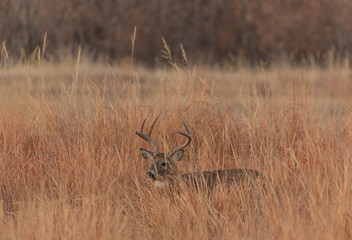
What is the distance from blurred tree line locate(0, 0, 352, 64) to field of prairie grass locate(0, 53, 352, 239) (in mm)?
11590

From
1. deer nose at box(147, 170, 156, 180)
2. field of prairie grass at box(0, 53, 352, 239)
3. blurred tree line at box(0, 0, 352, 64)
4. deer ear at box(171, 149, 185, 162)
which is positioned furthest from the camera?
blurred tree line at box(0, 0, 352, 64)

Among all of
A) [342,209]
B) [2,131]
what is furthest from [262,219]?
[2,131]

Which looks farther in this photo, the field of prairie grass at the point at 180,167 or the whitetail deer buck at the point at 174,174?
the whitetail deer buck at the point at 174,174

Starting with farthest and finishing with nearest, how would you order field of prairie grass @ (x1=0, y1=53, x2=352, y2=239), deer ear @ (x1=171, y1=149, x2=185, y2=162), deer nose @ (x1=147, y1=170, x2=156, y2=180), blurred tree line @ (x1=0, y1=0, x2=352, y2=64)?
blurred tree line @ (x1=0, y1=0, x2=352, y2=64)
deer ear @ (x1=171, y1=149, x2=185, y2=162)
deer nose @ (x1=147, y1=170, x2=156, y2=180)
field of prairie grass @ (x1=0, y1=53, x2=352, y2=239)

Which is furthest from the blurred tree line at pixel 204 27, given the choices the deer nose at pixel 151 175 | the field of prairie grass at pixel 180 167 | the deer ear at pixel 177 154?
the deer nose at pixel 151 175

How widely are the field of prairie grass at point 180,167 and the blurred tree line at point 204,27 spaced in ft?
38.0

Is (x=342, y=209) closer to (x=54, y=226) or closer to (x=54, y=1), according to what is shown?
(x=54, y=226)

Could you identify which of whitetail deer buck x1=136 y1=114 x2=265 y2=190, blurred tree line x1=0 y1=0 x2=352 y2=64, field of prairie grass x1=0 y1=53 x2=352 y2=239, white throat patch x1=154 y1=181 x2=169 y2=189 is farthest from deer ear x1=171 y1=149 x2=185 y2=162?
blurred tree line x1=0 y1=0 x2=352 y2=64

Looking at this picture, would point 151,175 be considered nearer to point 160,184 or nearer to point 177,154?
point 160,184

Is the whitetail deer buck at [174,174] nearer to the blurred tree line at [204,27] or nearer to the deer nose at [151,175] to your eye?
the deer nose at [151,175]

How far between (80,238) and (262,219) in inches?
51.5

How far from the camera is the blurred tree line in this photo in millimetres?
18891

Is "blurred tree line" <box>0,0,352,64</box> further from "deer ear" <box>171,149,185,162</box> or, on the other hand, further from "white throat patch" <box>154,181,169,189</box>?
"white throat patch" <box>154,181,169,189</box>

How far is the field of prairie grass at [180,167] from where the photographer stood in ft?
13.8
